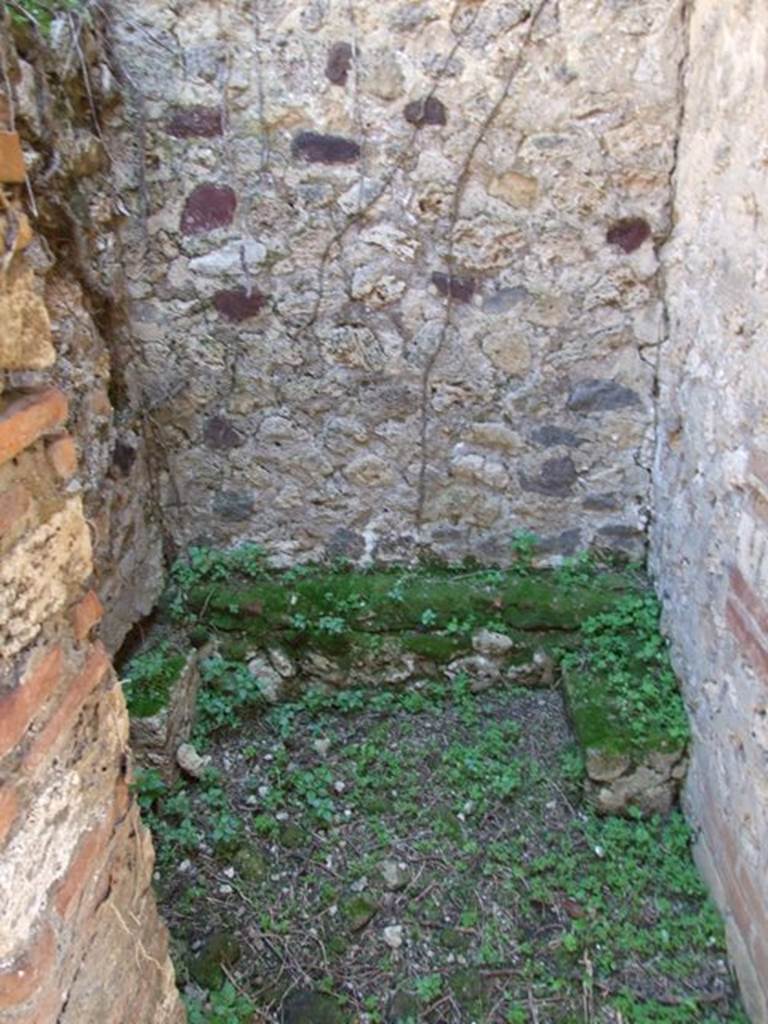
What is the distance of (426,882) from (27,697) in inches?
63.2

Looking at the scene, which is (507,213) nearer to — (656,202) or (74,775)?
(656,202)

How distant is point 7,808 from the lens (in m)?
1.19

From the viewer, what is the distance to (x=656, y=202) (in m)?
2.64

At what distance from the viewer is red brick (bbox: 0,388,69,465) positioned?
1206mm

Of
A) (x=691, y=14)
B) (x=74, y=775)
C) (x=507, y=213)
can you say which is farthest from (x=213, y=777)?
(x=691, y=14)

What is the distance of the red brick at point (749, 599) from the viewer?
194 cm

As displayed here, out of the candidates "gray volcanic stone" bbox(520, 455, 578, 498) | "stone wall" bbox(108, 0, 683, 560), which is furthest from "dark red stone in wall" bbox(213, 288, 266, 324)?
"gray volcanic stone" bbox(520, 455, 578, 498)

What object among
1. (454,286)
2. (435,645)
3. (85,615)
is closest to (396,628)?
(435,645)

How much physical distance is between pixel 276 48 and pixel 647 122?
1155mm

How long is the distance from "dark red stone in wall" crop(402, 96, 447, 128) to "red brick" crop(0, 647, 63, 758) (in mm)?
1996

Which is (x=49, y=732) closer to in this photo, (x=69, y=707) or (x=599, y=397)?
(x=69, y=707)

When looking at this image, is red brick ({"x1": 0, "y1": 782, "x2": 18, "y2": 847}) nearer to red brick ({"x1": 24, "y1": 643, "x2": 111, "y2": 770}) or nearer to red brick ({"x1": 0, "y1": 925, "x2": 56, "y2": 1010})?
red brick ({"x1": 24, "y1": 643, "x2": 111, "y2": 770})

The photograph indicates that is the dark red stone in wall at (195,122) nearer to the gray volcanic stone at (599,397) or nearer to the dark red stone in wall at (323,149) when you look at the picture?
the dark red stone in wall at (323,149)

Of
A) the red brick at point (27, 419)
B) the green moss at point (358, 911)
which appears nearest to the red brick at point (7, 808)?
the red brick at point (27, 419)
